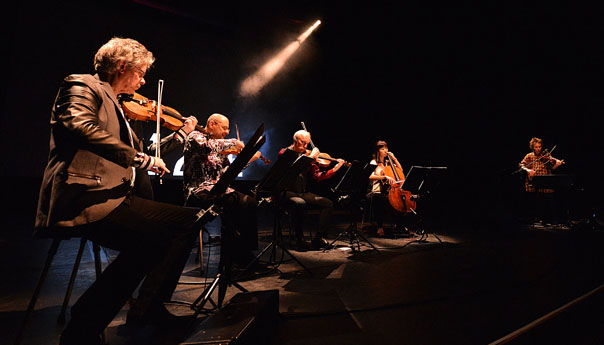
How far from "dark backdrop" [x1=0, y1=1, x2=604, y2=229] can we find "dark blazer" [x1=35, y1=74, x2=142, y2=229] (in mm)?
4527

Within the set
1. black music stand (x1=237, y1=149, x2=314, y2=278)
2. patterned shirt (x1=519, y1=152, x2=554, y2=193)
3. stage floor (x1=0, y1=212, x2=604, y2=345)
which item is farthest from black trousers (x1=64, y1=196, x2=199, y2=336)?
patterned shirt (x1=519, y1=152, x2=554, y2=193)

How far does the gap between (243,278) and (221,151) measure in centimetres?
114

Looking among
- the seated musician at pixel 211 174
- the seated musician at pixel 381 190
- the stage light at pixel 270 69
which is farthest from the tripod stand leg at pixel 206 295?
the stage light at pixel 270 69

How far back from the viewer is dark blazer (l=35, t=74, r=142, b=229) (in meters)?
1.28

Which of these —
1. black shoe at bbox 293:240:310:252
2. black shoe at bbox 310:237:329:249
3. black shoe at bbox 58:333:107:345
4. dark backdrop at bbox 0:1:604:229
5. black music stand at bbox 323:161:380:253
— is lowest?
black shoe at bbox 293:240:310:252

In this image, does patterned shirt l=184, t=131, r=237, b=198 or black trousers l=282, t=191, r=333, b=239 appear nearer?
patterned shirt l=184, t=131, r=237, b=198

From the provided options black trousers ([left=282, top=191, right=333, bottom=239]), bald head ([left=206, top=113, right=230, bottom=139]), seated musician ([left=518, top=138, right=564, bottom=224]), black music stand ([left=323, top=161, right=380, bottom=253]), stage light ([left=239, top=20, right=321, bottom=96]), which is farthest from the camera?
stage light ([left=239, top=20, right=321, bottom=96])

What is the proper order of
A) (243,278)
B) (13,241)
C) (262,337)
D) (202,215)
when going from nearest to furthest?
(262,337)
(202,215)
(243,278)
(13,241)

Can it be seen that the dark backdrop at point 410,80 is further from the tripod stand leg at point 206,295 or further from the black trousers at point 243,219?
the tripod stand leg at point 206,295

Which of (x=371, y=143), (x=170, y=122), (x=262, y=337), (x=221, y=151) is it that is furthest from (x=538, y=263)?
(x=371, y=143)

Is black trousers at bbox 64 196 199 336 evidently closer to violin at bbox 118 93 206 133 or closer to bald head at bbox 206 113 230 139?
violin at bbox 118 93 206 133

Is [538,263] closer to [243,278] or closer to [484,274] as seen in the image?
[484,274]

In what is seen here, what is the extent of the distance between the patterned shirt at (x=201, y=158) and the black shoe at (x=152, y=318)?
1273 millimetres

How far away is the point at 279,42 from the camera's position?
7473mm
